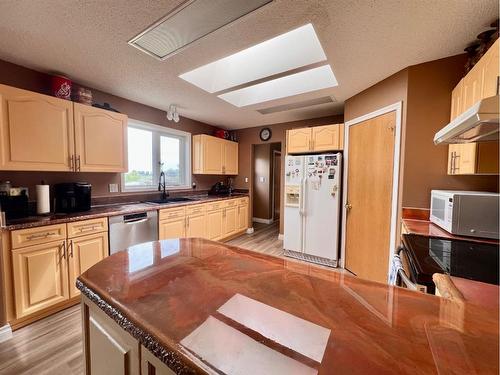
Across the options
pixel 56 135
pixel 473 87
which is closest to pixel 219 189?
pixel 56 135

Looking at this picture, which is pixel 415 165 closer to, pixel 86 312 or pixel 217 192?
pixel 86 312

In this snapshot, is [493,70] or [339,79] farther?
[339,79]

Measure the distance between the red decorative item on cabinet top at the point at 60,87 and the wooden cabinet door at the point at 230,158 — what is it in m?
2.69

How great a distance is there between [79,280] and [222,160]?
374 cm

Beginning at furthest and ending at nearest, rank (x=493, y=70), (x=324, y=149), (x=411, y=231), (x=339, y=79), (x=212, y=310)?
(x=324, y=149) < (x=339, y=79) < (x=411, y=231) < (x=493, y=70) < (x=212, y=310)

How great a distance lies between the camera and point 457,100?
1833 millimetres

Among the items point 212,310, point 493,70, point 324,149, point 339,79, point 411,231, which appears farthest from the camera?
point 324,149

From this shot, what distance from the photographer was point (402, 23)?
150 cm

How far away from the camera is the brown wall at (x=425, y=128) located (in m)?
1.97

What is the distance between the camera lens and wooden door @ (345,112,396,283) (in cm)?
239

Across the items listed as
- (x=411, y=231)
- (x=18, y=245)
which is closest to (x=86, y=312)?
(x=18, y=245)

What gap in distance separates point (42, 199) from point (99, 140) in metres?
0.81

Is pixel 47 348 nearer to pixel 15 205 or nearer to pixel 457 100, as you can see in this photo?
pixel 15 205

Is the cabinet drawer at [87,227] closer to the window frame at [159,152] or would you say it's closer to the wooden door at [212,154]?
the window frame at [159,152]
